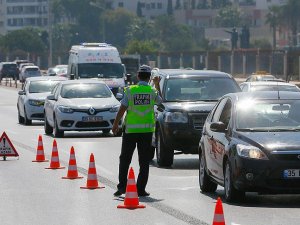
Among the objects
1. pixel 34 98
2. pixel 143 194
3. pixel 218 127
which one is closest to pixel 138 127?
pixel 143 194

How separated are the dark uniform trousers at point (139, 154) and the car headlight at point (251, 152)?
1733 millimetres

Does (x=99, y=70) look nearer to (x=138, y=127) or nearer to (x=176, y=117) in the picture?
(x=176, y=117)

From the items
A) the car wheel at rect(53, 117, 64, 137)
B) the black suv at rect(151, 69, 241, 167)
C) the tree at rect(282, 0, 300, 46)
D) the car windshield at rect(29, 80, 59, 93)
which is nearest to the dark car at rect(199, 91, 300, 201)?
the black suv at rect(151, 69, 241, 167)

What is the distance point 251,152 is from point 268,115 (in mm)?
1290

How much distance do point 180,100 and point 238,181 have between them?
773cm

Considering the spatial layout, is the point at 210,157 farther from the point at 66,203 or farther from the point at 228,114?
the point at 66,203

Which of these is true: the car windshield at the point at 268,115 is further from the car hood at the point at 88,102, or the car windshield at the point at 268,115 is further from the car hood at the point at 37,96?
the car hood at the point at 37,96

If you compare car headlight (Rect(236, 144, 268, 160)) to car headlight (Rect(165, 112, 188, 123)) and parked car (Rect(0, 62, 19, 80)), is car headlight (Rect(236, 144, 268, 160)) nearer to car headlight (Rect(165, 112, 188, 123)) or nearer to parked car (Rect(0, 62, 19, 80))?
car headlight (Rect(165, 112, 188, 123))

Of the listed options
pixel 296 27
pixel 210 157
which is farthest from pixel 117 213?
pixel 296 27

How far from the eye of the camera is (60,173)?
20.1 meters

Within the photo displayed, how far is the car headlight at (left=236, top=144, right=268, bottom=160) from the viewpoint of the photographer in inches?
582

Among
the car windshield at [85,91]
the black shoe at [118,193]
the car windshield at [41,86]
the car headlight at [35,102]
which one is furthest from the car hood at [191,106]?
the car windshield at [41,86]

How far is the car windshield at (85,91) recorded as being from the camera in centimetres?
3209

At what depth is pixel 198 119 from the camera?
70.5ft
